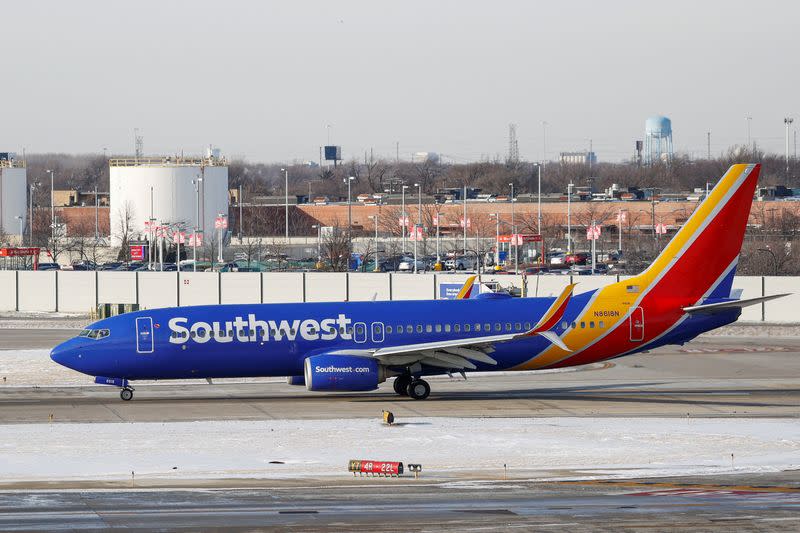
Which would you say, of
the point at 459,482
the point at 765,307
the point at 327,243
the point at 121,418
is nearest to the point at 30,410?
Answer: the point at 121,418

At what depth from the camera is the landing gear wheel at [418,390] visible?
42.7m

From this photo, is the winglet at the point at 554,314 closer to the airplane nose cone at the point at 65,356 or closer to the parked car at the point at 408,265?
the airplane nose cone at the point at 65,356

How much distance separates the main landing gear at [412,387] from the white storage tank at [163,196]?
91.9 m

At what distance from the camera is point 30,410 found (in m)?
40.3

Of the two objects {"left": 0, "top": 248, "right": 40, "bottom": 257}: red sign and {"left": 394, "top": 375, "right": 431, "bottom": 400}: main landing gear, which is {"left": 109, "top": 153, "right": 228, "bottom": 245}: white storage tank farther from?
{"left": 394, "top": 375, "right": 431, "bottom": 400}: main landing gear

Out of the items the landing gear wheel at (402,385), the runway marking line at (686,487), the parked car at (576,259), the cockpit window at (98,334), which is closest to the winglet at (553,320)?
the landing gear wheel at (402,385)

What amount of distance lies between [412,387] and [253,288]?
133 ft

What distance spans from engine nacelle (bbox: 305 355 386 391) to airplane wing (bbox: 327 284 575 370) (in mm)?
585

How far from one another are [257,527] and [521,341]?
2169cm

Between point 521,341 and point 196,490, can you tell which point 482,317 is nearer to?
point 521,341

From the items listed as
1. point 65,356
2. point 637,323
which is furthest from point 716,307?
point 65,356

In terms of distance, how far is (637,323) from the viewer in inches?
1702

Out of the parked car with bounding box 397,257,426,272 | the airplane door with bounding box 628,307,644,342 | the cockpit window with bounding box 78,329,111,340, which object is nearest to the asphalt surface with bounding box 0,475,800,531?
the airplane door with bounding box 628,307,644,342

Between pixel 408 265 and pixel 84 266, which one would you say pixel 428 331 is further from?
pixel 84 266
